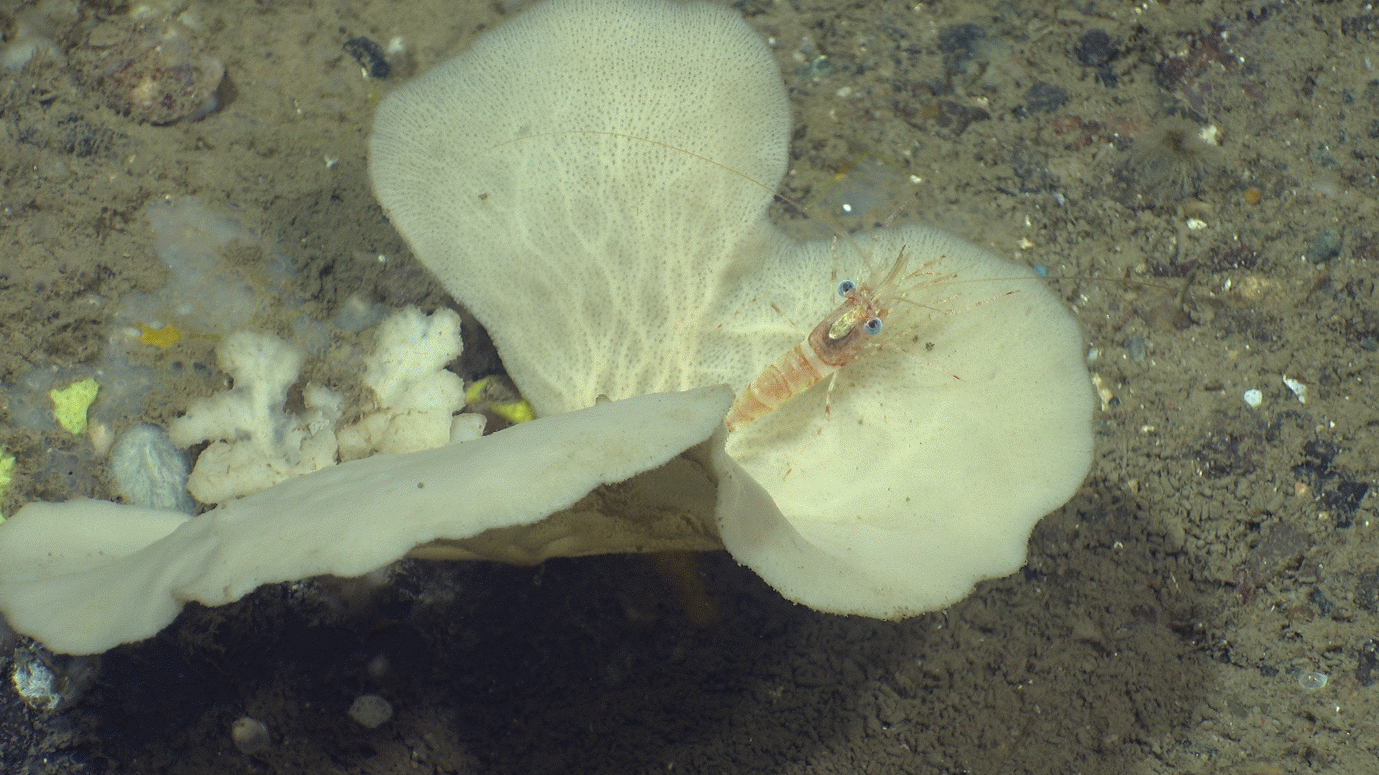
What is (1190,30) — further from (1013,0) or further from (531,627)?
(531,627)

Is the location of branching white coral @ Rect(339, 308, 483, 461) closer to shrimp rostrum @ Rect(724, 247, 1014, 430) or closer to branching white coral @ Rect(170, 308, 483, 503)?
branching white coral @ Rect(170, 308, 483, 503)

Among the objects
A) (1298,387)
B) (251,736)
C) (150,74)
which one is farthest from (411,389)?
(1298,387)

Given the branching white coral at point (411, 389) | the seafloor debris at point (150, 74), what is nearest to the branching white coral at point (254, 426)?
the branching white coral at point (411, 389)

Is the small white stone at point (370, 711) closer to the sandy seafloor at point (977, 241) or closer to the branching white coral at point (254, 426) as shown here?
the sandy seafloor at point (977, 241)

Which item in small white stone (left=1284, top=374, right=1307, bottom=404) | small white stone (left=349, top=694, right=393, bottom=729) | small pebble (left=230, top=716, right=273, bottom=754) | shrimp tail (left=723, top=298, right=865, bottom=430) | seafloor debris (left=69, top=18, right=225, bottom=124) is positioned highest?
seafloor debris (left=69, top=18, right=225, bottom=124)

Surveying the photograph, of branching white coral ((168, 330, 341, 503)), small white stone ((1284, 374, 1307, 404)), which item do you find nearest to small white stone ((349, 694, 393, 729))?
branching white coral ((168, 330, 341, 503))

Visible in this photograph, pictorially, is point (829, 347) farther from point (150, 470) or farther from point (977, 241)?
point (150, 470)
